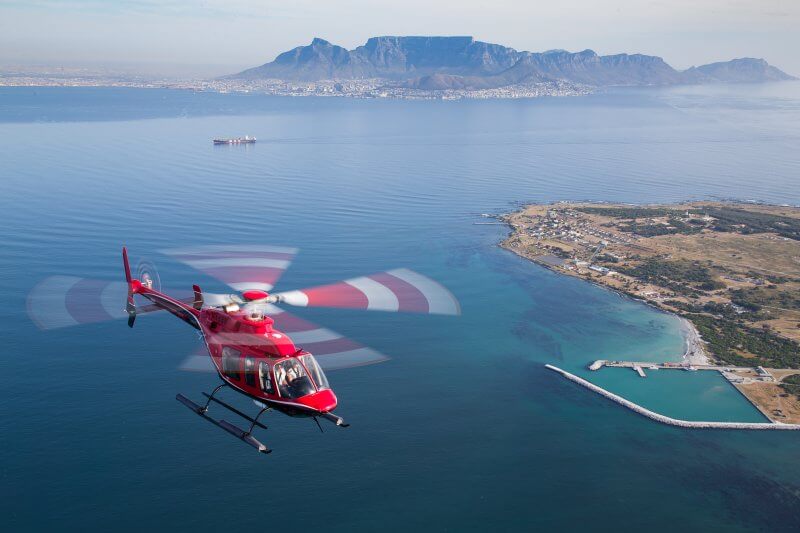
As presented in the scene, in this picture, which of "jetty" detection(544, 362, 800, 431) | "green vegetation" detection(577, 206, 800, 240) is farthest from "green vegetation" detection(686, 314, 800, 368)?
"green vegetation" detection(577, 206, 800, 240)

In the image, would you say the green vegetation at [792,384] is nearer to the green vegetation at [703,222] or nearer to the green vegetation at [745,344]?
the green vegetation at [745,344]

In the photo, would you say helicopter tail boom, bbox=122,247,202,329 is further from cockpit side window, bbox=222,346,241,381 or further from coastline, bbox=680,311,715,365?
A: coastline, bbox=680,311,715,365

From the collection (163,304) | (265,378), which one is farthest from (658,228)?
(265,378)

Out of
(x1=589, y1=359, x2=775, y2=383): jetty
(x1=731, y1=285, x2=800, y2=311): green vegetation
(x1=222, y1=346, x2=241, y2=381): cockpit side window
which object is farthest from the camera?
(x1=731, y1=285, x2=800, y2=311): green vegetation

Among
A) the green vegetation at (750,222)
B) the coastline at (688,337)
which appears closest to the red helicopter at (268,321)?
the coastline at (688,337)

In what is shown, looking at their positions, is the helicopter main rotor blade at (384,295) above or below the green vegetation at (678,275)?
above

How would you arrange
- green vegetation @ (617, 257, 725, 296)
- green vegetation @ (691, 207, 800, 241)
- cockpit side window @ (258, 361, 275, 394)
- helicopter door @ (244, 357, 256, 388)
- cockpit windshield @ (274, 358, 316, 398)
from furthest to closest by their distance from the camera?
green vegetation @ (691, 207, 800, 241), green vegetation @ (617, 257, 725, 296), helicopter door @ (244, 357, 256, 388), cockpit side window @ (258, 361, 275, 394), cockpit windshield @ (274, 358, 316, 398)

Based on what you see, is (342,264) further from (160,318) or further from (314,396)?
(314,396)
